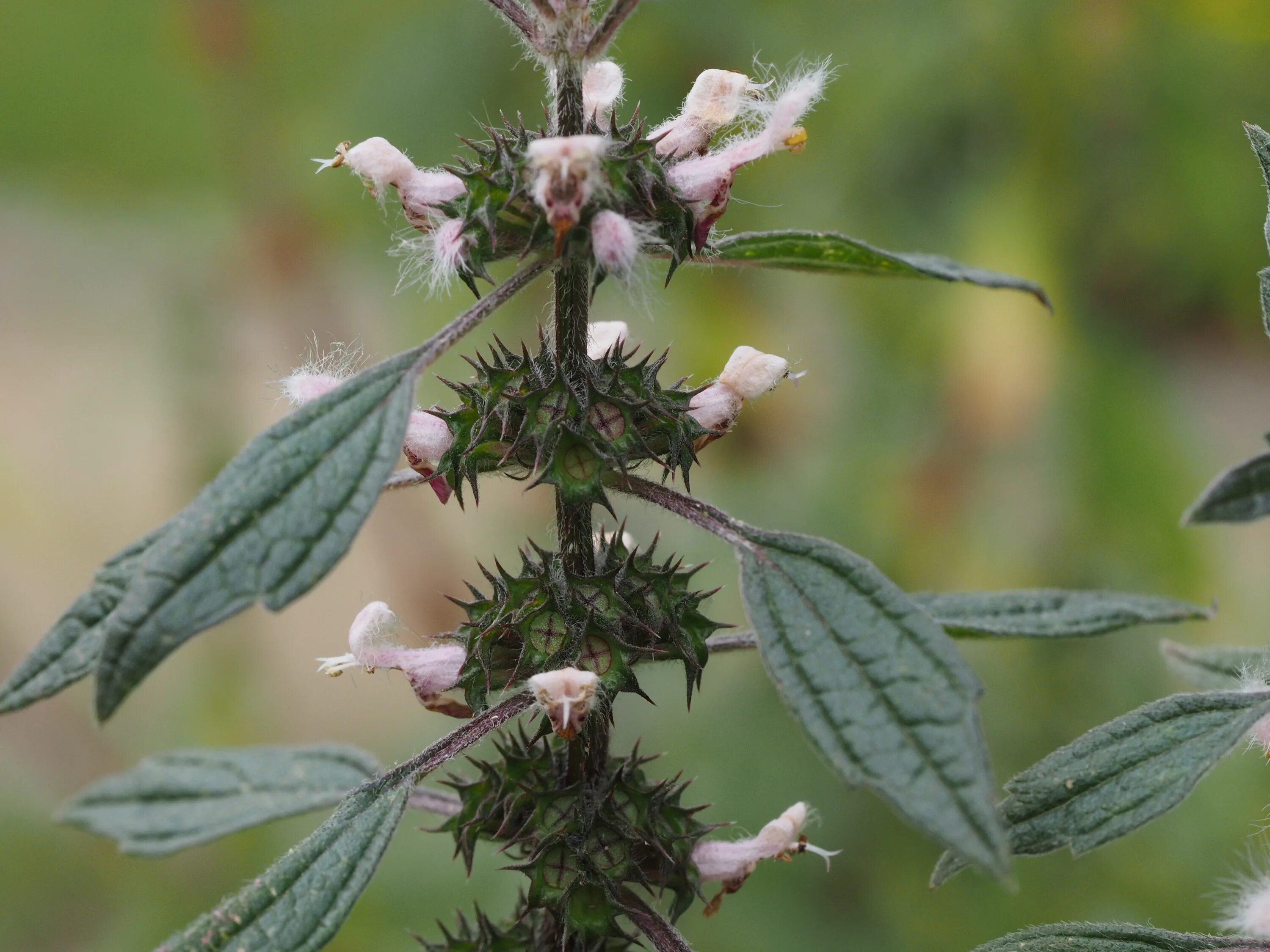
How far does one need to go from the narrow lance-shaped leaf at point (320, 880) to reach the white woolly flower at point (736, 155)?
61 cm

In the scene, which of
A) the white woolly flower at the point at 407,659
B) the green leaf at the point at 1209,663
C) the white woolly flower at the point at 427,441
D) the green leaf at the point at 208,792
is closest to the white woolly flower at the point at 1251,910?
the green leaf at the point at 1209,663

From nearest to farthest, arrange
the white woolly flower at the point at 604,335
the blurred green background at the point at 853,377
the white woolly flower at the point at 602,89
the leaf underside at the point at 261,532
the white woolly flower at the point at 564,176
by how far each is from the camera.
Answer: the leaf underside at the point at 261,532 < the white woolly flower at the point at 564,176 < the white woolly flower at the point at 602,89 < the white woolly flower at the point at 604,335 < the blurred green background at the point at 853,377

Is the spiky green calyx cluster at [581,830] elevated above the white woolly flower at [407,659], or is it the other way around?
the white woolly flower at [407,659]

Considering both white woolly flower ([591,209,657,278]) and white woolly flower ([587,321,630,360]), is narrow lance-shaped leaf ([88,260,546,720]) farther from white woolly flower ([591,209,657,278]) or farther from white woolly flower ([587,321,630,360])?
white woolly flower ([587,321,630,360])

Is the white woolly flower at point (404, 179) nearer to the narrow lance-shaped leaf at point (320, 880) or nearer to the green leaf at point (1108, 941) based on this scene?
the narrow lance-shaped leaf at point (320, 880)

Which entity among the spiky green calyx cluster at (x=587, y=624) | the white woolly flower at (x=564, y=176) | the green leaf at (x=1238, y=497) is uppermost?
the white woolly flower at (x=564, y=176)

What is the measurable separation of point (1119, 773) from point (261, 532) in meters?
1.00

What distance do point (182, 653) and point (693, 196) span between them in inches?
148

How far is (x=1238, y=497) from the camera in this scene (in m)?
1.52

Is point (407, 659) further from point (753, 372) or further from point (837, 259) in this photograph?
point (837, 259)

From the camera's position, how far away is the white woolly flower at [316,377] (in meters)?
1.41

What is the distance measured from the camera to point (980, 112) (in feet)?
11.8

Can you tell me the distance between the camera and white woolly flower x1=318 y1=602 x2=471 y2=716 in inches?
57.6

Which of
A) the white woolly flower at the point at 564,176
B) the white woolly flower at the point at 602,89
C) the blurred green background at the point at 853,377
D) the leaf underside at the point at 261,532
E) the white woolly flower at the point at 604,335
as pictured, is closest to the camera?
the leaf underside at the point at 261,532
